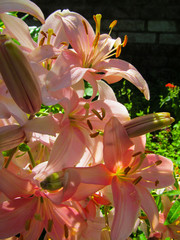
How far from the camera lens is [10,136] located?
415 mm

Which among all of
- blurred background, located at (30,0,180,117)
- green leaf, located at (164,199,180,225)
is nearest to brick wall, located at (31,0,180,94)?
blurred background, located at (30,0,180,117)

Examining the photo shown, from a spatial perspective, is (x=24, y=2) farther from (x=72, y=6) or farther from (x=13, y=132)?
(x=72, y=6)

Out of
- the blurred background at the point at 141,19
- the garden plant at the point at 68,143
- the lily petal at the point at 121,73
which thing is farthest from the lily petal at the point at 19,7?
the blurred background at the point at 141,19

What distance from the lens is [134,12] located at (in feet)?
13.4

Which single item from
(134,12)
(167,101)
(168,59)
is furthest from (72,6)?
(167,101)

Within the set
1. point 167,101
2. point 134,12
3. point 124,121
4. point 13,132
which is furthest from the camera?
point 134,12

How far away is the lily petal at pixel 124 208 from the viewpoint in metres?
0.47

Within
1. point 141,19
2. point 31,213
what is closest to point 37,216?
point 31,213

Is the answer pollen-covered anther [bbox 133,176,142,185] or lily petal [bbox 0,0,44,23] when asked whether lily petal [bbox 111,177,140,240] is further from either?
lily petal [bbox 0,0,44,23]

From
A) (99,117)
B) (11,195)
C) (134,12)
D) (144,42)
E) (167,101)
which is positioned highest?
(99,117)

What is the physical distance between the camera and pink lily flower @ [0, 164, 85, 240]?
1.62 ft

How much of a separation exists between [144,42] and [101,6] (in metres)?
0.72

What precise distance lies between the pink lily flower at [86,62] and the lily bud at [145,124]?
0.09 m

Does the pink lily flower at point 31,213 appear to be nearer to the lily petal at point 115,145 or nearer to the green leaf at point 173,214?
the lily petal at point 115,145
